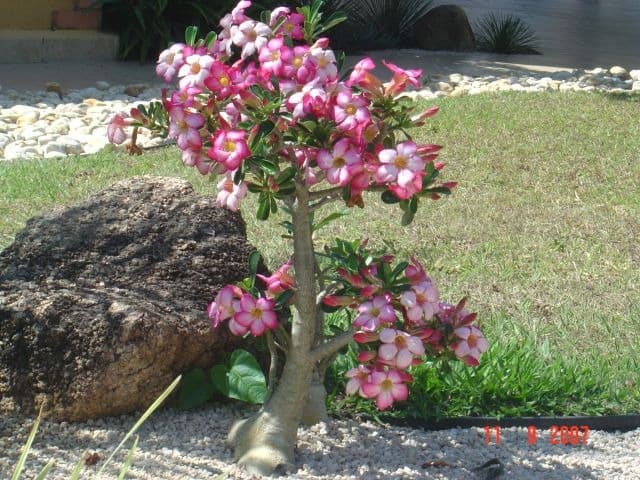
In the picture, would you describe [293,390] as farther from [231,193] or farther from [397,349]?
[231,193]

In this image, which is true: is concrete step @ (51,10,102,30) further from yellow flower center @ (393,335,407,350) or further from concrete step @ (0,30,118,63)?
yellow flower center @ (393,335,407,350)

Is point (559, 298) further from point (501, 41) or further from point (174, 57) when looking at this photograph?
point (501, 41)

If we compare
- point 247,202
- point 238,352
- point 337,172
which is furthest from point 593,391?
point 247,202

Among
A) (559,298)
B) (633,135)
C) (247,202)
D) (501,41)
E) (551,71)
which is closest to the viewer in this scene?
(559,298)

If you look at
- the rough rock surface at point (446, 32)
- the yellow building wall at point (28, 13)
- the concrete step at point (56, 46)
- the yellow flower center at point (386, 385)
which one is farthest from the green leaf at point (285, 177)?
the rough rock surface at point (446, 32)

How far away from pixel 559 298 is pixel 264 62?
246 cm

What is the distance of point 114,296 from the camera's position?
10.9 ft

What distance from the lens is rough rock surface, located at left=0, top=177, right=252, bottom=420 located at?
315 centimetres

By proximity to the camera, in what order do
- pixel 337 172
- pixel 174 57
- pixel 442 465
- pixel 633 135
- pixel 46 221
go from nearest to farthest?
pixel 337 172, pixel 174 57, pixel 442 465, pixel 46 221, pixel 633 135

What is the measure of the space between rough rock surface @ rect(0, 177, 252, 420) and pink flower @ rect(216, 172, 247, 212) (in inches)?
22.0

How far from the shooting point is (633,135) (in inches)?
305

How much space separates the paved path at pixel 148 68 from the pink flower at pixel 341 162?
25.2 feet

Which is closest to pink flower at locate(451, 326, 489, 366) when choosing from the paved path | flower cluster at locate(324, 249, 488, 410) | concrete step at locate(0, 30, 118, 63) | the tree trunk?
flower cluster at locate(324, 249, 488, 410)

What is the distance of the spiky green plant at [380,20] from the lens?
13.3 meters
